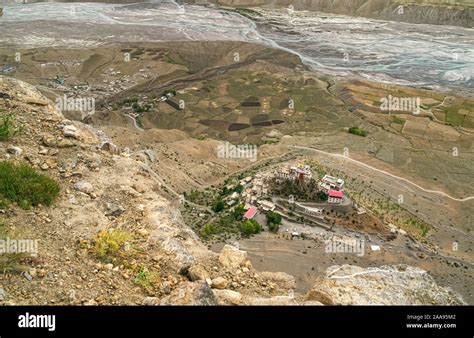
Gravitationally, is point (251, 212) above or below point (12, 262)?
below

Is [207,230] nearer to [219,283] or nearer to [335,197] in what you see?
[335,197]

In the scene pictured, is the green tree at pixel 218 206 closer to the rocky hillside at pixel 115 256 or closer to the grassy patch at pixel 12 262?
the rocky hillside at pixel 115 256

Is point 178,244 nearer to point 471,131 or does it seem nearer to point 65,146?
point 65,146

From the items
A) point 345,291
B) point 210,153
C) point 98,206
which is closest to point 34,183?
point 98,206

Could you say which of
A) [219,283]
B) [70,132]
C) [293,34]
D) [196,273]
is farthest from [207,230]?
[293,34]

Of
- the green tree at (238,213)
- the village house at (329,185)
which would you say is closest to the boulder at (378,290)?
the green tree at (238,213)

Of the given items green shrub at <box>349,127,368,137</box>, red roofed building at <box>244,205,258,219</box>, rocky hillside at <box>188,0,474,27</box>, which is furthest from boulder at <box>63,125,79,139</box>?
rocky hillside at <box>188,0,474,27</box>
